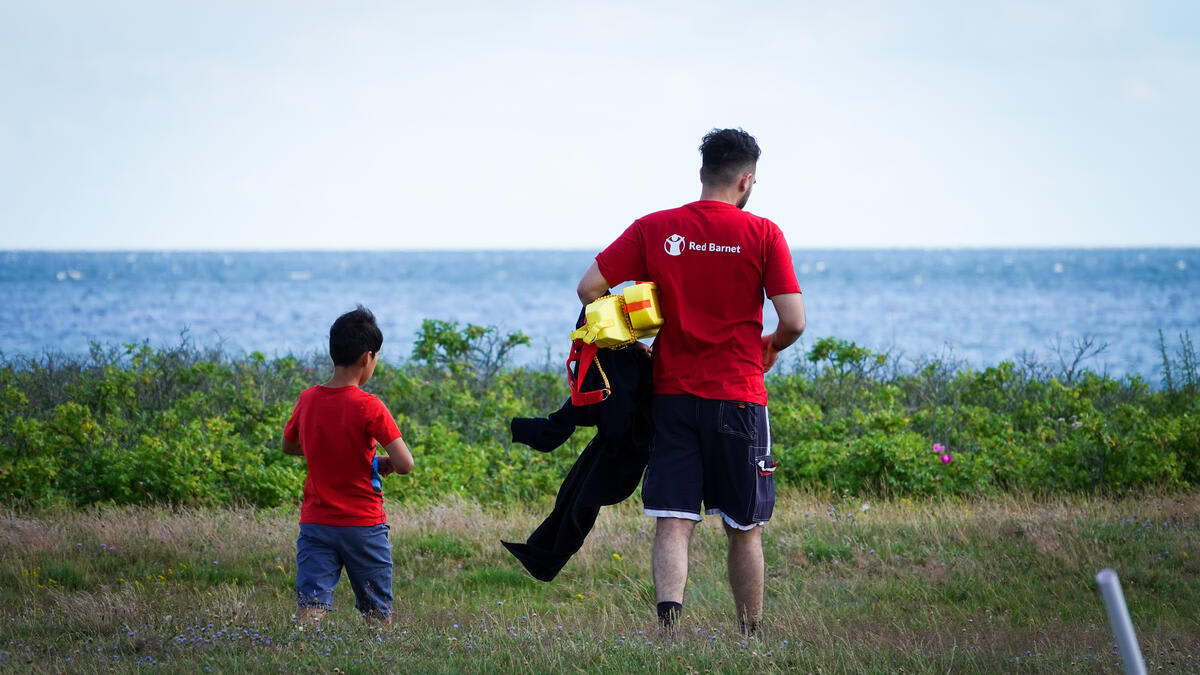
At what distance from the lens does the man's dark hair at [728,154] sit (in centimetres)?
436

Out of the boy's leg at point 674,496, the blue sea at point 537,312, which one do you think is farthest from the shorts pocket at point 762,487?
A: the blue sea at point 537,312

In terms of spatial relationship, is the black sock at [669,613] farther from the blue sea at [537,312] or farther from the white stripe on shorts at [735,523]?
the blue sea at [537,312]

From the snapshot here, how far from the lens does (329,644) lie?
384 centimetres

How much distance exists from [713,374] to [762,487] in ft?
1.70

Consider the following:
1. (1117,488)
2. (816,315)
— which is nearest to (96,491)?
(1117,488)

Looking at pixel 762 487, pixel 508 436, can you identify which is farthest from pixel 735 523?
pixel 508 436

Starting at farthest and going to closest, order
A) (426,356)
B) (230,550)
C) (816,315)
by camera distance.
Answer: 1. (816,315)
2. (426,356)
3. (230,550)

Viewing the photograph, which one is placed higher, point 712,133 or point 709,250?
point 712,133

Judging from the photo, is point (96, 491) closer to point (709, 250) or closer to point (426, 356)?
Result: point (426, 356)

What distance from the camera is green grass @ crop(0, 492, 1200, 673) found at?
3744 mm

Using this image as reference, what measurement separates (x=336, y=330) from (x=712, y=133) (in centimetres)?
189

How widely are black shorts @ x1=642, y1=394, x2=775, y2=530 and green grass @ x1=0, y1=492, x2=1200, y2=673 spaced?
0.52 m

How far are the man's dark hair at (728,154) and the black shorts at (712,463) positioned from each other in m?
0.98

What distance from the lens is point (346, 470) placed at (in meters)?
4.51
